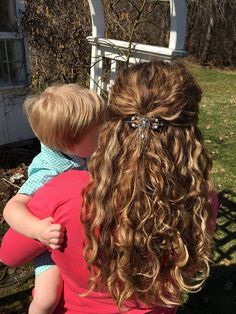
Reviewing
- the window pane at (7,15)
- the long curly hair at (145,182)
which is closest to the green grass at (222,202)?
the long curly hair at (145,182)

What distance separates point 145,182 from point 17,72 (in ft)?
16.1

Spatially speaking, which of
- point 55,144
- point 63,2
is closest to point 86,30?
point 63,2

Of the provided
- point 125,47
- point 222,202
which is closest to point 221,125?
point 222,202

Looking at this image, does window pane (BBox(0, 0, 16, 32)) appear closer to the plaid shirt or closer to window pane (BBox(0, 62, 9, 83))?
window pane (BBox(0, 62, 9, 83))

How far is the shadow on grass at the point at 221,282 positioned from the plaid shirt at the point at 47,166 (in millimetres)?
1910

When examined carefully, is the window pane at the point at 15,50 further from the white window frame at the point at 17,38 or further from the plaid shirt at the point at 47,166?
the plaid shirt at the point at 47,166

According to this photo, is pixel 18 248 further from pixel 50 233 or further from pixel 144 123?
pixel 144 123

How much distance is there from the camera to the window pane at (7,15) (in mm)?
5371

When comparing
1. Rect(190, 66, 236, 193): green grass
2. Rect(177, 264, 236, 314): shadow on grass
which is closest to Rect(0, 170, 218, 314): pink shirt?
Rect(177, 264, 236, 314): shadow on grass

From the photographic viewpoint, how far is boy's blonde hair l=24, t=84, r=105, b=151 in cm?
140

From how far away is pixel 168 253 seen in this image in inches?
51.6

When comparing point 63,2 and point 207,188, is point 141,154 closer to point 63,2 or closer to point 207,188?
point 207,188

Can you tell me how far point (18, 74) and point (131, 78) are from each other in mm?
4828

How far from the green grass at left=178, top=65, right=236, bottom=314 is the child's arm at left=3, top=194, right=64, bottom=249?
71 centimetres
